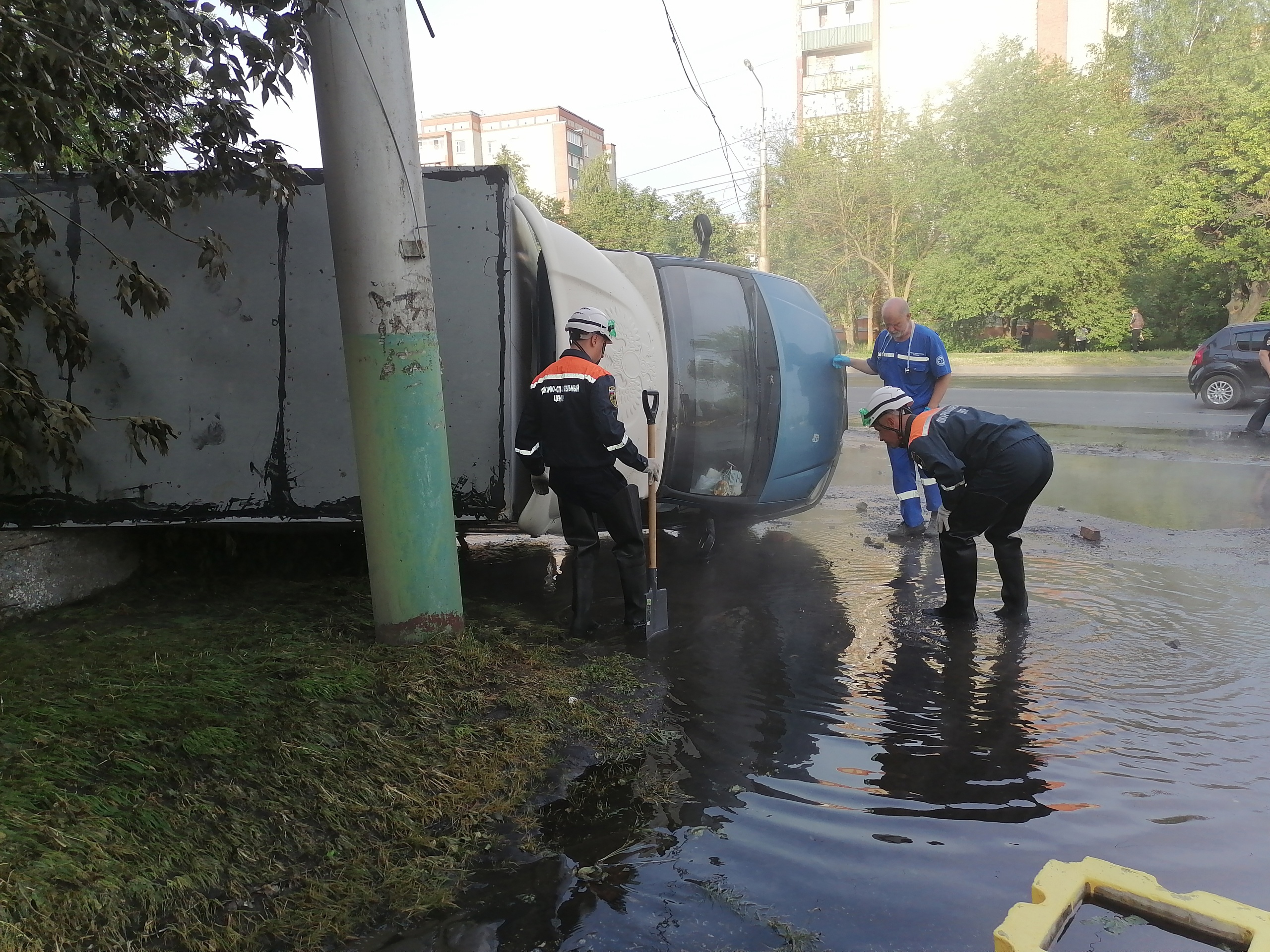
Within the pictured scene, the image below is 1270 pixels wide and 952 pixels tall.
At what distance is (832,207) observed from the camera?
3578 centimetres

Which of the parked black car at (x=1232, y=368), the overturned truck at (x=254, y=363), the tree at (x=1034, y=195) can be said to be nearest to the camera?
the overturned truck at (x=254, y=363)

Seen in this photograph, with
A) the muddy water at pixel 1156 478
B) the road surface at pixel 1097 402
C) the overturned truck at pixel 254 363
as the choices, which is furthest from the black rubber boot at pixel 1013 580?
the road surface at pixel 1097 402

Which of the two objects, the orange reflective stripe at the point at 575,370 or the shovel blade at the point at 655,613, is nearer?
the orange reflective stripe at the point at 575,370

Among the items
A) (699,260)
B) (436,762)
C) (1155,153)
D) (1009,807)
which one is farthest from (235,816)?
(1155,153)

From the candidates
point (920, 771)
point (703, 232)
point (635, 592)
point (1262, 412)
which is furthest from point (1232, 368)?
point (920, 771)

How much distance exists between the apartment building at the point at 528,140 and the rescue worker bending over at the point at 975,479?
8718 centimetres

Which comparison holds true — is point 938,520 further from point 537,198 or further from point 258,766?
point 537,198

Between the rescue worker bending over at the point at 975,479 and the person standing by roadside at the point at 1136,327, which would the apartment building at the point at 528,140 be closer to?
the person standing by roadside at the point at 1136,327

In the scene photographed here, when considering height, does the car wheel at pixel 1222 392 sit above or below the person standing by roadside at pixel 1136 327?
below

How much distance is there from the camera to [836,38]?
62438 mm

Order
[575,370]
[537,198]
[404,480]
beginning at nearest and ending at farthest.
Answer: [404,480] → [575,370] → [537,198]

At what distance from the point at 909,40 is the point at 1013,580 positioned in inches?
2321

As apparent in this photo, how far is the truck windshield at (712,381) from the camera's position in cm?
585

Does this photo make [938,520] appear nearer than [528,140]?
Yes
